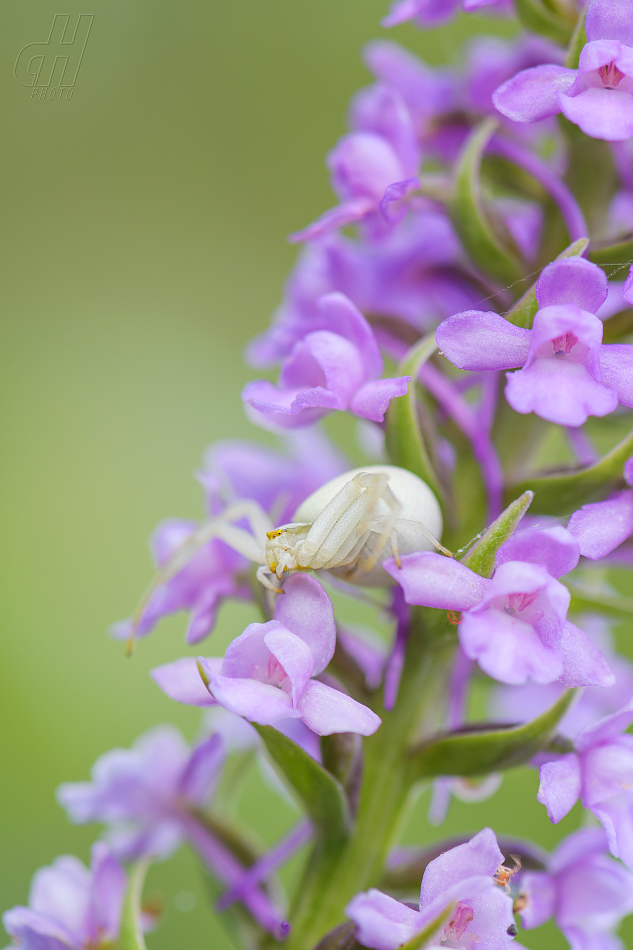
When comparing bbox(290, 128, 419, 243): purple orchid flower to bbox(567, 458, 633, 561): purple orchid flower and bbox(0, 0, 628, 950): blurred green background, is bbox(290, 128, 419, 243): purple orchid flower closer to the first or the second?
bbox(567, 458, 633, 561): purple orchid flower

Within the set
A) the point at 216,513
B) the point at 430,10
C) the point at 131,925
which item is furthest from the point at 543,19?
the point at 131,925

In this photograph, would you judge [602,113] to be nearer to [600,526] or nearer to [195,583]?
[600,526]

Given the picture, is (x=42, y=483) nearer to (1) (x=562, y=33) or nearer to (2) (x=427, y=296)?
(2) (x=427, y=296)

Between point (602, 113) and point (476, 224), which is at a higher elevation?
point (602, 113)

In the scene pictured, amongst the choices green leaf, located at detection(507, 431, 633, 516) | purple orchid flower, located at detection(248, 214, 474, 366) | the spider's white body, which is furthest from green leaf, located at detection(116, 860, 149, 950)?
purple orchid flower, located at detection(248, 214, 474, 366)

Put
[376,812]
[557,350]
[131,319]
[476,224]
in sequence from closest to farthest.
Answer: [557,350], [376,812], [476,224], [131,319]

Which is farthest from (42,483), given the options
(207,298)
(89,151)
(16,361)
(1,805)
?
(89,151)
